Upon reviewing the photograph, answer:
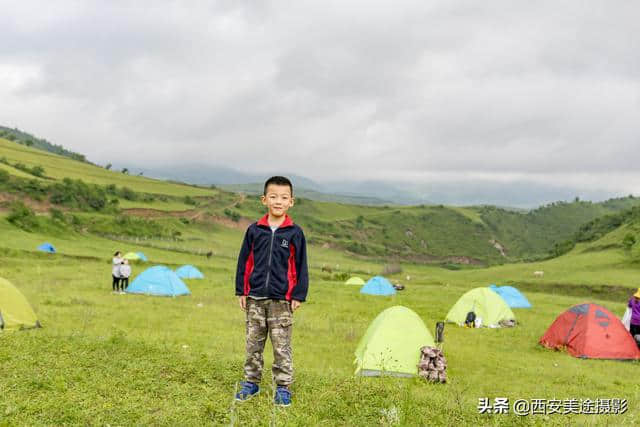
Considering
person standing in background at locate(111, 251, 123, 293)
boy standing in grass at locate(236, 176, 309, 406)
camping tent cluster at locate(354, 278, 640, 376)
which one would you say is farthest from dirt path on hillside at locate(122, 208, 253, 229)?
boy standing in grass at locate(236, 176, 309, 406)

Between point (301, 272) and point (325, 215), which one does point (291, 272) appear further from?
point (325, 215)

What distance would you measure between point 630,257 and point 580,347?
171ft

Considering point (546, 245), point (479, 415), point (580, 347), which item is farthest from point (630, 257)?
point (546, 245)

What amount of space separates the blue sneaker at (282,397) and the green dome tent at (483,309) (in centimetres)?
1675

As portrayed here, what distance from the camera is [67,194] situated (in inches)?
3529

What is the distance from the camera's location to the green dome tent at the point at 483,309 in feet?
71.7

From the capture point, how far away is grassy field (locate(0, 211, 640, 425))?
258 inches

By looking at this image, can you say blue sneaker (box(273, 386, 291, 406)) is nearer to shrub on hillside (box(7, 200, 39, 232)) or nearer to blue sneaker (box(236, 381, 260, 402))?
blue sneaker (box(236, 381, 260, 402))

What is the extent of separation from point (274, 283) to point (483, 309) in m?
17.6

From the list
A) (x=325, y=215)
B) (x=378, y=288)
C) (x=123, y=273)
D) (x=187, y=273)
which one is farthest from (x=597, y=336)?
(x=325, y=215)

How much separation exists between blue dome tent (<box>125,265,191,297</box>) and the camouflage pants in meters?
20.5

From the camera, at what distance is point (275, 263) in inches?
277

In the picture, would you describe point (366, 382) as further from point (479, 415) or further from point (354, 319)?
point (354, 319)

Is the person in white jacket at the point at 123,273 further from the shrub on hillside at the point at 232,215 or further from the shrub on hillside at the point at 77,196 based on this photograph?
the shrub on hillside at the point at 232,215
